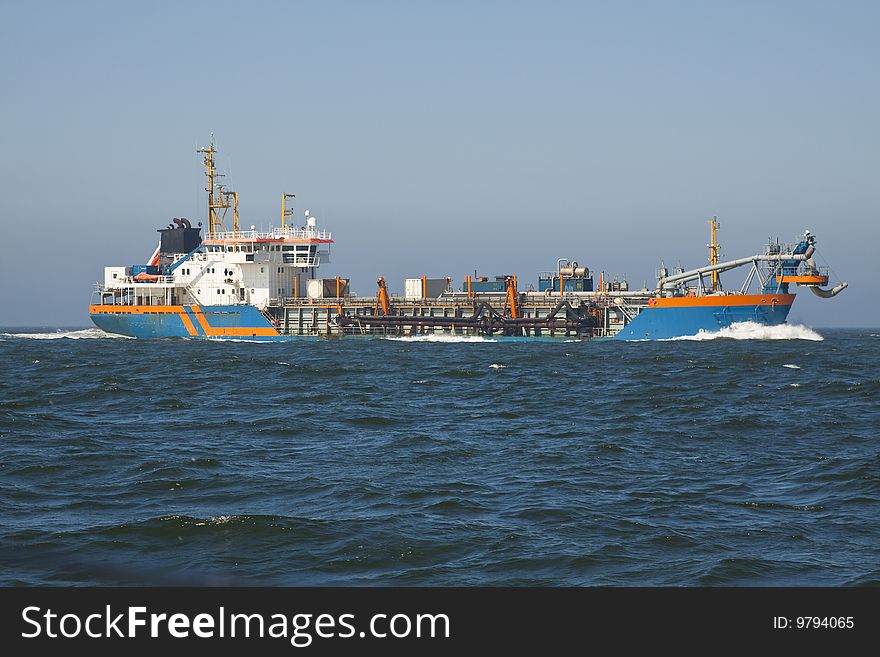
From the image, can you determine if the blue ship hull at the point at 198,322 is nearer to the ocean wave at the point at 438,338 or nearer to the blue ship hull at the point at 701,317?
the ocean wave at the point at 438,338

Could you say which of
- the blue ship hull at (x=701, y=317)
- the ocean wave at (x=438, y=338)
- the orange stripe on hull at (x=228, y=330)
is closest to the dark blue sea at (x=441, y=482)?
the blue ship hull at (x=701, y=317)

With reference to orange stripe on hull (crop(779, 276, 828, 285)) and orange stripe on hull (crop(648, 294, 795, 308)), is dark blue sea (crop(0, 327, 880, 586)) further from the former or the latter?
orange stripe on hull (crop(779, 276, 828, 285))

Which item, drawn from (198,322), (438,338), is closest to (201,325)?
(198,322)

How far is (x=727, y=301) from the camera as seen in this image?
6506cm

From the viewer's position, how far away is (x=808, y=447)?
23.2 metres

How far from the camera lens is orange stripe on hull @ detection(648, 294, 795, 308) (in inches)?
2559

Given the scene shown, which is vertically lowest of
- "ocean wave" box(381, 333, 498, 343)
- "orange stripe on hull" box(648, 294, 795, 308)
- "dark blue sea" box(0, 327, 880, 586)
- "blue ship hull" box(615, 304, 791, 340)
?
"dark blue sea" box(0, 327, 880, 586)

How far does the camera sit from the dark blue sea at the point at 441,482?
13.2 meters

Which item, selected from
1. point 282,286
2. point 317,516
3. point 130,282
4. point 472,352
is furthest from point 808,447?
point 130,282

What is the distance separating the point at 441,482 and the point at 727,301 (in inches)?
1990

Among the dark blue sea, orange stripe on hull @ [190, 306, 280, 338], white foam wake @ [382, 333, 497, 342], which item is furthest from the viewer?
orange stripe on hull @ [190, 306, 280, 338]

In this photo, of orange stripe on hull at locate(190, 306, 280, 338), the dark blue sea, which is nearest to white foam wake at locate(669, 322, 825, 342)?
the dark blue sea

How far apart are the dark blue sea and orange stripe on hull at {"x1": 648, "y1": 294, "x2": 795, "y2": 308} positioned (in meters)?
24.6
